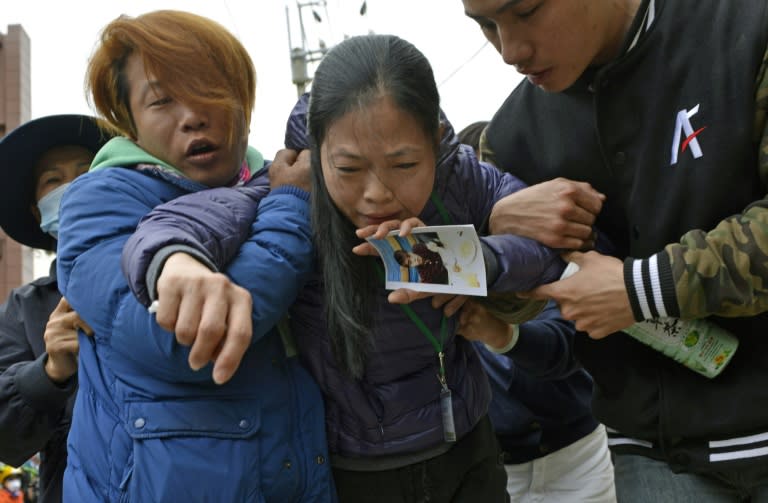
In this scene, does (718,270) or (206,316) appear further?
(718,270)

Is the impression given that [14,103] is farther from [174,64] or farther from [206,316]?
[206,316]

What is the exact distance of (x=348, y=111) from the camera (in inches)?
64.7

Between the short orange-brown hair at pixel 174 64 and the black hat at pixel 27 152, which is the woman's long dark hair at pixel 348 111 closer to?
the short orange-brown hair at pixel 174 64

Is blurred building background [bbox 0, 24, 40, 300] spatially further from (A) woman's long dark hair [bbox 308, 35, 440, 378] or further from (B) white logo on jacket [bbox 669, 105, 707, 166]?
A: (B) white logo on jacket [bbox 669, 105, 707, 166]

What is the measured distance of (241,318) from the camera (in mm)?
1247

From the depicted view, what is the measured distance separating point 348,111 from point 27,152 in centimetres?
149

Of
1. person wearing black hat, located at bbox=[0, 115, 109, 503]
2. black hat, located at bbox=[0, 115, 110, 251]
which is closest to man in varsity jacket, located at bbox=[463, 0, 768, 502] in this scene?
person wearing black hat, located at bbox=[0, 115, 109, 503]

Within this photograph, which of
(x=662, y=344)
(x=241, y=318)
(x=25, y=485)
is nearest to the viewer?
(x=241, y=318)

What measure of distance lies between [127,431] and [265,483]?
0.29 m

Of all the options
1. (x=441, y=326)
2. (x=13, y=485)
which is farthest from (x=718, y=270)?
(x=13, y=485)

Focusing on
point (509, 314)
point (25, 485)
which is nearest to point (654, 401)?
point (509, 314)

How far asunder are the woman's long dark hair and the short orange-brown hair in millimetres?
304

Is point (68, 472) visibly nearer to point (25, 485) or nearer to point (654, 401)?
point (654, 401)

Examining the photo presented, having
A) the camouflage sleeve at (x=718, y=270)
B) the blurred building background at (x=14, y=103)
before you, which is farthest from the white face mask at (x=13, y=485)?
the blurred building background at (x=14, y=103)
